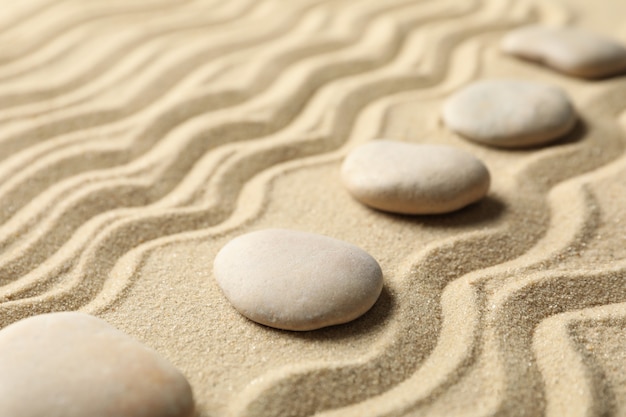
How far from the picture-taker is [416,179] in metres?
1.29

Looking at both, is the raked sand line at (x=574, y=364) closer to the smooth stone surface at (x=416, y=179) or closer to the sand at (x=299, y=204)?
the sand at (x=299, y=204)

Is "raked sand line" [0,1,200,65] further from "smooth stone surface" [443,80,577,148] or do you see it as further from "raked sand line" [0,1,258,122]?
"smooth stone surface" [443,80,577,148]

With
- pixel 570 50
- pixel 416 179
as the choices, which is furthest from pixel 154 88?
pixel 570 50

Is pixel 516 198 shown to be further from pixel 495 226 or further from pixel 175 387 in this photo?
pixel 175 387

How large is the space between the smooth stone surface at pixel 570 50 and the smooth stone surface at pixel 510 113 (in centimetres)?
23

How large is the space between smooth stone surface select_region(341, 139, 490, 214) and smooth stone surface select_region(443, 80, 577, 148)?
0.66 ft

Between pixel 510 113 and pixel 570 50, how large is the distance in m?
0.46

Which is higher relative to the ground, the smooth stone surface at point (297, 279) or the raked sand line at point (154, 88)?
the raked sand line at point (154, 88)

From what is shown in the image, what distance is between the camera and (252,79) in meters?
1.76

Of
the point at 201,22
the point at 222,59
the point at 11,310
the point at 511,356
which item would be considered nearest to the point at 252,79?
the point at 222,59

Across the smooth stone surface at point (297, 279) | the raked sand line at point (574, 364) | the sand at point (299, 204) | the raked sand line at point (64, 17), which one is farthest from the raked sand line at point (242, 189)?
the raked sand line at point (64, 17)

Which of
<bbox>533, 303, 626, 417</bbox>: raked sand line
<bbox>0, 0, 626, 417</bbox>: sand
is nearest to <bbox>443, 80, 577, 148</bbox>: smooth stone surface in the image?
<bbox>0, 0, 626, 417</bbox>: sand

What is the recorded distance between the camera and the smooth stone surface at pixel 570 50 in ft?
6.01

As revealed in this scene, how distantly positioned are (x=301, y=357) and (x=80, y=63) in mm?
1159
